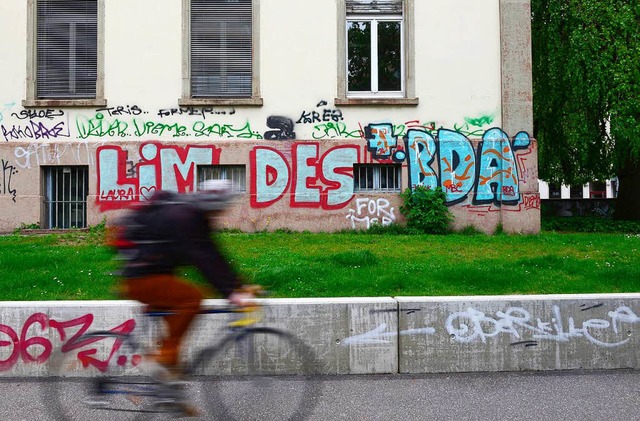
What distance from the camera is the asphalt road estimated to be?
4539 mm

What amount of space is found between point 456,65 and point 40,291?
9633 millimetres

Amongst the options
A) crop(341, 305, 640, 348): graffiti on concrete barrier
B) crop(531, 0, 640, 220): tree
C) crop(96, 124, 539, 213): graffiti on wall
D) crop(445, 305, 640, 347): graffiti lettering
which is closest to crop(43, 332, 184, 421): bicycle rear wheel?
crop(341, 305, 640, 348): graffiti on concrete barrier

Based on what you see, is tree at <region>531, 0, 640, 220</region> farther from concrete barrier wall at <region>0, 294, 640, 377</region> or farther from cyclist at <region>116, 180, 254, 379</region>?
cyclist at <region>116, 180, 254, 379</region>

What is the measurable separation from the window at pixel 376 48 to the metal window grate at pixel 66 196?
6.14 metres

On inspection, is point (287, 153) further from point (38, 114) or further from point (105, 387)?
point (105, 387)

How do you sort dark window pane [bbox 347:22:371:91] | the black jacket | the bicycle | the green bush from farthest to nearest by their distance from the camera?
dark window pane [bbox 347:22:371:91] < the green bush < the bicycle < the black jacket

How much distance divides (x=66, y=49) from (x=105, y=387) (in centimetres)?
1137

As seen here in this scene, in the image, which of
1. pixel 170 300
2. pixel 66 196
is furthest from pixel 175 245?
pixel 66 196

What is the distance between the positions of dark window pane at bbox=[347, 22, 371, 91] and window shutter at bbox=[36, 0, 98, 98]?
560cm

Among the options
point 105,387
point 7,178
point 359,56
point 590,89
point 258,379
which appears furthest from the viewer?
point 590,89

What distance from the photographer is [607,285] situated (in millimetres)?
7672

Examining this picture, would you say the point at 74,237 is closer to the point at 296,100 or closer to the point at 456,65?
the point at 296,100

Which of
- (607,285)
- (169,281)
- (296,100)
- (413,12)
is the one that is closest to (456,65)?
(413,12)

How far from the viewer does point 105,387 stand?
3914 mm
